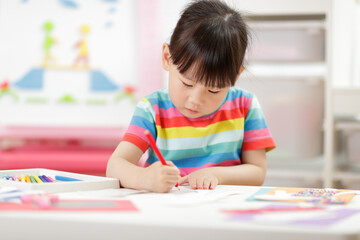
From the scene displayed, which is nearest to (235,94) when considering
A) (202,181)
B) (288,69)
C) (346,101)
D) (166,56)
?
→ (166,56)

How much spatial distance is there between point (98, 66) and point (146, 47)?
1.30 feet

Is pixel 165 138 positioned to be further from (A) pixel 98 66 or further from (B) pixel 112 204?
(A) pixel 98 66

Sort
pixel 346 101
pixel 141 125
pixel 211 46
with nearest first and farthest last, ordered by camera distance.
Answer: pixel 211 46
pixel 141 125
pixel 346 101

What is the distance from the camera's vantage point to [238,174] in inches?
38.1

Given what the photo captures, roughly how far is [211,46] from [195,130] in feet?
0.71

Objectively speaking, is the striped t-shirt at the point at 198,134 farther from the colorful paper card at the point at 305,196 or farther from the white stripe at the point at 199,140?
the colorful paper card at the point at 305,196

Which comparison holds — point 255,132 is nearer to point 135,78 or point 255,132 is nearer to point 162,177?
point 162,177

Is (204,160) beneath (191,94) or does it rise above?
beneath

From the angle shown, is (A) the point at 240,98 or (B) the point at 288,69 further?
(B) the point at 288,69

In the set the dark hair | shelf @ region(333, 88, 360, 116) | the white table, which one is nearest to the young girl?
the dark hair

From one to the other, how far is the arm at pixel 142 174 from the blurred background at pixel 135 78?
1226 millimetres

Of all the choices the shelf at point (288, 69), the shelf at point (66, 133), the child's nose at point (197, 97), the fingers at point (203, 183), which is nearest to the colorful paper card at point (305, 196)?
→ the fingers at point (203, 183)

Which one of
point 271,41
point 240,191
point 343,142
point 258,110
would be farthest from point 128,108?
point 240,191

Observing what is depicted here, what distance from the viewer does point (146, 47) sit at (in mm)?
2883
